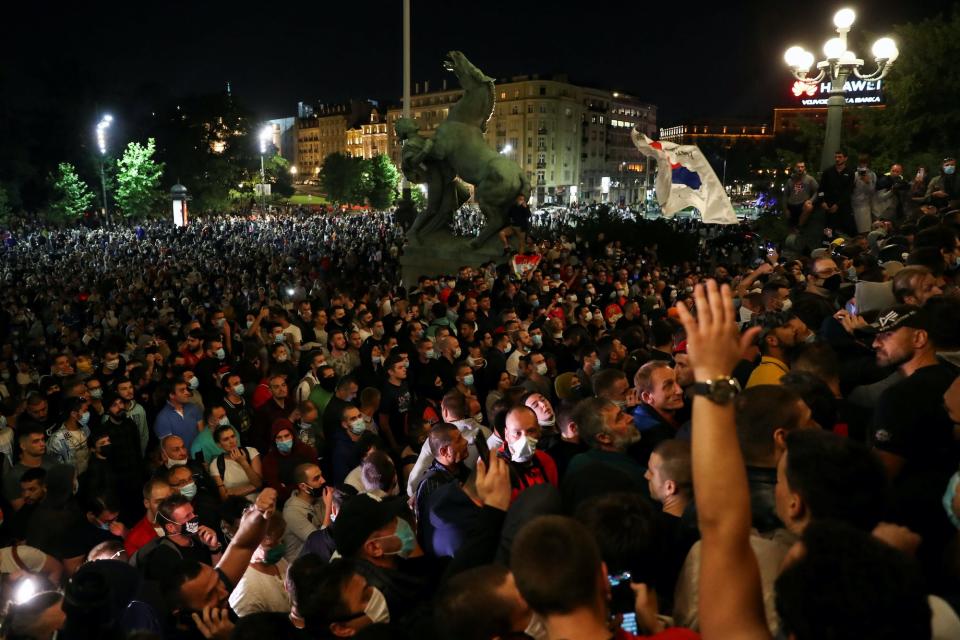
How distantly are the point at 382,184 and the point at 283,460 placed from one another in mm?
71525

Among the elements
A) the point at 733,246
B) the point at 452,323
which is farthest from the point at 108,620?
the point at 733,246

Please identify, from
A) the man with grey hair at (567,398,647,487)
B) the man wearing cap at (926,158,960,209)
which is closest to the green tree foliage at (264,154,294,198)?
the man wearing cap at (926,158,960,209)

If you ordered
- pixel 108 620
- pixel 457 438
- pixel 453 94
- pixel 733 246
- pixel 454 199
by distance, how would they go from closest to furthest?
1. pixel 108 620
2. pixel 457 438
3. pixel 454 199
4. pixel 733 246
5. pixel 453 94

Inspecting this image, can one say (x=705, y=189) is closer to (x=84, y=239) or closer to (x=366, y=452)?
(x=366, y=452)

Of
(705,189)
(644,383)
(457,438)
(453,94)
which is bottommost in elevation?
(457,438)

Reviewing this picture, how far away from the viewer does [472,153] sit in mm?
15938

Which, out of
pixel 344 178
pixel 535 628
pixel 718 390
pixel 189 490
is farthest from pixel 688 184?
pixel 344 178

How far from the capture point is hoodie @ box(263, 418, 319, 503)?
537 cm

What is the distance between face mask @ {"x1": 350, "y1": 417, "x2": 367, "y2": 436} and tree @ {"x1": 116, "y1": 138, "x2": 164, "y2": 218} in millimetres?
52095

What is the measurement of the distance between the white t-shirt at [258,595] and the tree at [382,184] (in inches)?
2837

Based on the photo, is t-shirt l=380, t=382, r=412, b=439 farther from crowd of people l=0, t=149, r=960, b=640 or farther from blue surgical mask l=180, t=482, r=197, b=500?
blue surgical mask l=180, t=482, r=197, b=500

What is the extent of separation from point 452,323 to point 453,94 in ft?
344

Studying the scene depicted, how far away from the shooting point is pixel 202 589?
355 centimetres

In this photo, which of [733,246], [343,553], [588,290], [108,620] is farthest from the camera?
[733,246]
